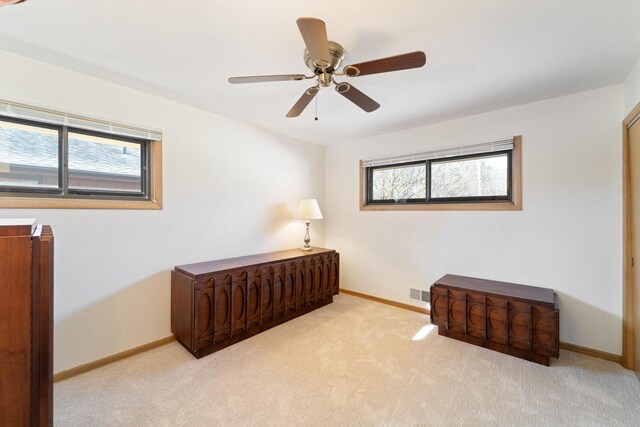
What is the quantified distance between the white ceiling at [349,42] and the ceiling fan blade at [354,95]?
0.85 ft

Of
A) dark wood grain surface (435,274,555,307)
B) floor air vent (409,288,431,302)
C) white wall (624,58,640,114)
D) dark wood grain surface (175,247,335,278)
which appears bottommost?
floor air vent (409,288,431,302)

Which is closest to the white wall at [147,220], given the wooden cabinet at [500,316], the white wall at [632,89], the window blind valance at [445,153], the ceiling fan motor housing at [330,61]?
the window blind valance at [445,153]

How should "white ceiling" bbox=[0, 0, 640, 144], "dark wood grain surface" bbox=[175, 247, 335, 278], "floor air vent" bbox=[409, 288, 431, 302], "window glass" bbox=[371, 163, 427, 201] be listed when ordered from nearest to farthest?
"white ceiling" bbox=[0, 0, 640, 144] → "dark wood grain surface" bbox=[175, 247, 335, 278] → "floor air vent" bbox=[409, 288, 431, 302] → "window glass" bbox=[371, 163, 427, 201]

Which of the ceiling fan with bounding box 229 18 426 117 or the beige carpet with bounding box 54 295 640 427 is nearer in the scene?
the ceiling fan with bounding box 229 18 426 117

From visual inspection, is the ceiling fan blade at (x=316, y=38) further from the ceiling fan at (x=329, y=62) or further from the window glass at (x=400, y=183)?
the window glass at (x=400, y=183)

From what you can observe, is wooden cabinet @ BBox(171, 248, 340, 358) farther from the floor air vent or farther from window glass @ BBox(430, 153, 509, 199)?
window glass @ BBox(430, 153, 509, 199)

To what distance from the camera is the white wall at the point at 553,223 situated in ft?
7.67

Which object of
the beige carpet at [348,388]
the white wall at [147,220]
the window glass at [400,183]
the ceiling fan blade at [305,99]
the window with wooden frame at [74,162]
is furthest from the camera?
the window glass at [400,183]

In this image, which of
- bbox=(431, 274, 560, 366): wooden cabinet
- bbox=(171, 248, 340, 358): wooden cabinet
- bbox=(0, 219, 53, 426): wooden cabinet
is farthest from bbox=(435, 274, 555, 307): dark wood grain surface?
bbox=(0, 219, 53, 426): wooden cabinet

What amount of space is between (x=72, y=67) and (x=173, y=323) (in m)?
2.29

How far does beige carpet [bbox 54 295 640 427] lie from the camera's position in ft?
5.48

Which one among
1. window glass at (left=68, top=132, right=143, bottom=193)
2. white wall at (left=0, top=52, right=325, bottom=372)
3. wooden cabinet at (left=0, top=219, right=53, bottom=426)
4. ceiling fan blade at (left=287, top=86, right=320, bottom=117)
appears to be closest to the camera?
wooden cabinet at (left=0, top=219, right=53, bottom=426)

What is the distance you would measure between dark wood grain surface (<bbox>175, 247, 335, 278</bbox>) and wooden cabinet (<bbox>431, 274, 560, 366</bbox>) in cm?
158

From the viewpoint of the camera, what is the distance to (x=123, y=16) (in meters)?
1.52
